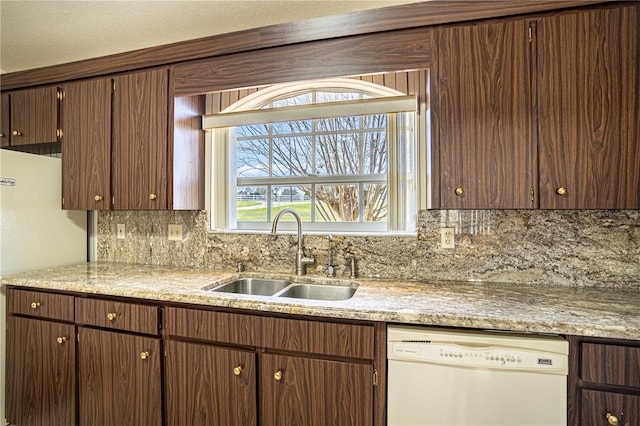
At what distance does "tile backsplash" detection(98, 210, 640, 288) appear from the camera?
62.3 inches

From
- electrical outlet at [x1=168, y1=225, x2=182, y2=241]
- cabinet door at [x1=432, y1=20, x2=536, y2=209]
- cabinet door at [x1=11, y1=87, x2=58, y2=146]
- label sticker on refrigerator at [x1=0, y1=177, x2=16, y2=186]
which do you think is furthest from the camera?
electrical outlet at [x1=168, y1=225, x2=182, y2=241]

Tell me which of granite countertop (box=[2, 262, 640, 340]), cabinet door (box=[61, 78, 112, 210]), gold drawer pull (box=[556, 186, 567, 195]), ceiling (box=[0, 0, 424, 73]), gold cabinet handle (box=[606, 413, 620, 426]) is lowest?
gold cabinet handle (box=[606, 413, 620, 426])

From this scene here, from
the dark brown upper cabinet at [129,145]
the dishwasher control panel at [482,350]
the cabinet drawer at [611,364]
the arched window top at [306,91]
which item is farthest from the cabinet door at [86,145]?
the cabinet drawer at [611,364]

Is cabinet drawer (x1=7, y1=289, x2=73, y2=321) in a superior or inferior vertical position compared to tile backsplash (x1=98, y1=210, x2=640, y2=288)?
inferior

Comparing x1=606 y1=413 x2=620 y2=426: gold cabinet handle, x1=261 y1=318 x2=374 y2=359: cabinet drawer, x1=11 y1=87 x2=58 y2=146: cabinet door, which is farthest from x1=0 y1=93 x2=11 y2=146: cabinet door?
x1=606 y1=413 x2=620 y2=426: gold cabinet handle

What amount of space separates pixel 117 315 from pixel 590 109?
2.38 meters

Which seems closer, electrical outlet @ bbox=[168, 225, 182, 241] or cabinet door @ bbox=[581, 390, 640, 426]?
cabinet door @ bbox=[581, 390, 640, 426]

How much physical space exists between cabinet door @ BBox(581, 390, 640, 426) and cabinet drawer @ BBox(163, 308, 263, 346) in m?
1.24

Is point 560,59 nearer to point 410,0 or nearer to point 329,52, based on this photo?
point 410,0

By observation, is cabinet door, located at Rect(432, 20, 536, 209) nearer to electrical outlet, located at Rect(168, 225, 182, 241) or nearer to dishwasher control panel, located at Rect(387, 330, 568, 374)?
dishwasher control panel, located at Rect(387, 330, 568, 374)

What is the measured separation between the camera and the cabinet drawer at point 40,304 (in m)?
1.71

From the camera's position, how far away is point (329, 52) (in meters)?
1.61

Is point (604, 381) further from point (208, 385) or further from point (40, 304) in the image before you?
point (40, 304)

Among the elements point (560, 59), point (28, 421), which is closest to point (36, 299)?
point (28, 421)
